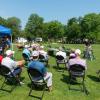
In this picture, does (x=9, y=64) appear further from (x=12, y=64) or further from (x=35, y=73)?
(x=35, y=73)

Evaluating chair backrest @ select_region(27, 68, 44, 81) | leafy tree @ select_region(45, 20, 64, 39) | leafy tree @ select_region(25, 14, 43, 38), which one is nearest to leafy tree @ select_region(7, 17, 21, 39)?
leafy tree @ select_region(25, 14, 43, 38)

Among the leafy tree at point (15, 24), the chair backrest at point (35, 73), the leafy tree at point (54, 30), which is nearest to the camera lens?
the chair backrest at point (35, 73)

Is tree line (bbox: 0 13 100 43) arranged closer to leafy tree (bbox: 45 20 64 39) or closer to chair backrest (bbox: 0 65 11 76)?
leafy tree (bbox: 45 20 64 39)

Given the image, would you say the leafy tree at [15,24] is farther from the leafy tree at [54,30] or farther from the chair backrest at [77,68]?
the chair backrest at [77,68]

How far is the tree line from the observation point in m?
117

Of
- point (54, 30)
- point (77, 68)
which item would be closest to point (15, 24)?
point (54, 30)

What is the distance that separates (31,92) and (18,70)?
48.1 inches

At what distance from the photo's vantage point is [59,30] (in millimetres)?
119000

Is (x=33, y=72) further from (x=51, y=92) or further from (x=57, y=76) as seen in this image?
(x=57, y=76)

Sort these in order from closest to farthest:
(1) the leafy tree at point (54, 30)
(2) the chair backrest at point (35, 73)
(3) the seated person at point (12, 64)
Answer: (2) the chair backrest at point (35, 73) → (3) the seated person at point (12, 64) → (1) the leafy tree at point (54, 30)

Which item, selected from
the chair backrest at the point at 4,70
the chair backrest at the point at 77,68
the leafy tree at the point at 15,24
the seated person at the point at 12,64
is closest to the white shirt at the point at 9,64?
the seated person at the point at 12,64

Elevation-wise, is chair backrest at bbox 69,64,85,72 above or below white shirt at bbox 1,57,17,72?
below

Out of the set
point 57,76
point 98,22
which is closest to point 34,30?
point 98,22

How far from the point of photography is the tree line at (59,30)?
11681 cm
